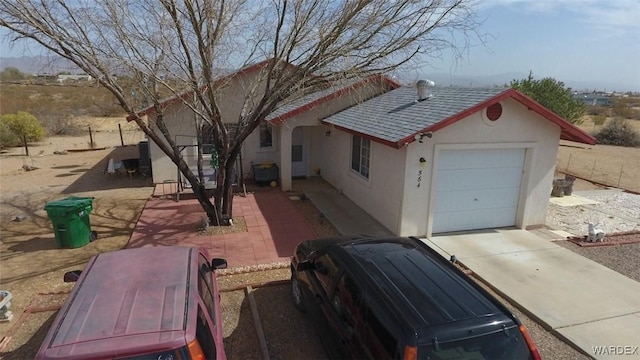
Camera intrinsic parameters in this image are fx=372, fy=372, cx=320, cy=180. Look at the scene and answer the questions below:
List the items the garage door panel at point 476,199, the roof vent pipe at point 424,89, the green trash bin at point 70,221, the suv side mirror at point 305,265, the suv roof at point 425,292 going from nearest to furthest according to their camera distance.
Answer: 1. the suv roof at point 425,292
2. the suv side mirror at point 305,265
3. the green trash bin at point 70,221
4. the garage door panel at point 476,199
5. the roof vent pipe at point 424,89

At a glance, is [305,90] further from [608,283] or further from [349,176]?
[608,283]

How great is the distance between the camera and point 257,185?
14.2 meters

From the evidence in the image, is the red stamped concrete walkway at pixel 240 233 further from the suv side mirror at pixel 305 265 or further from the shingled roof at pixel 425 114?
the shingled roof at pixel 425 114

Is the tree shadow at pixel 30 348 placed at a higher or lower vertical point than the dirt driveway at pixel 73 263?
lower

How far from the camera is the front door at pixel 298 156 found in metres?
15.2

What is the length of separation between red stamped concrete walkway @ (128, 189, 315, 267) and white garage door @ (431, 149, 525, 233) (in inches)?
138

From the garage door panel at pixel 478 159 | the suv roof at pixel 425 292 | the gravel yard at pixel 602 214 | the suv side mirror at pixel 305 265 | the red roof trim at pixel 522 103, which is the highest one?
the red roof trim at pixel 522 103

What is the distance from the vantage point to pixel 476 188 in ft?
31.5

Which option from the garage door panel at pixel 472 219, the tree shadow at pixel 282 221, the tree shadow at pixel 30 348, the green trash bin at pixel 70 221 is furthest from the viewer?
the garage door panel at pixel 472 219

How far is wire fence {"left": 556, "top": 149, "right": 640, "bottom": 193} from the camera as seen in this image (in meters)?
16.1

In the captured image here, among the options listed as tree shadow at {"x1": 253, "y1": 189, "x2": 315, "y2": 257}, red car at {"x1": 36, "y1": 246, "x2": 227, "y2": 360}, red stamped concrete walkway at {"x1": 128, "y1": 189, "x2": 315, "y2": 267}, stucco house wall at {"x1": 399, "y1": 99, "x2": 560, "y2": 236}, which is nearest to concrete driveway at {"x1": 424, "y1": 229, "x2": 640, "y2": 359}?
stucco house wall at {"x1": 399, "y1": 99, "x2": 560, "y2": 236}

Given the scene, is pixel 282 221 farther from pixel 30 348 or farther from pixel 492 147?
pixel 30 348

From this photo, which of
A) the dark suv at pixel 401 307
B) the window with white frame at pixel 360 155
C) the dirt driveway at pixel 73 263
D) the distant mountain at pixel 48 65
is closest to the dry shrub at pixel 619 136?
the window with white frame at pixel 360 155

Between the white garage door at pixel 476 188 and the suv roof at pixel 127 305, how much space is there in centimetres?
677
